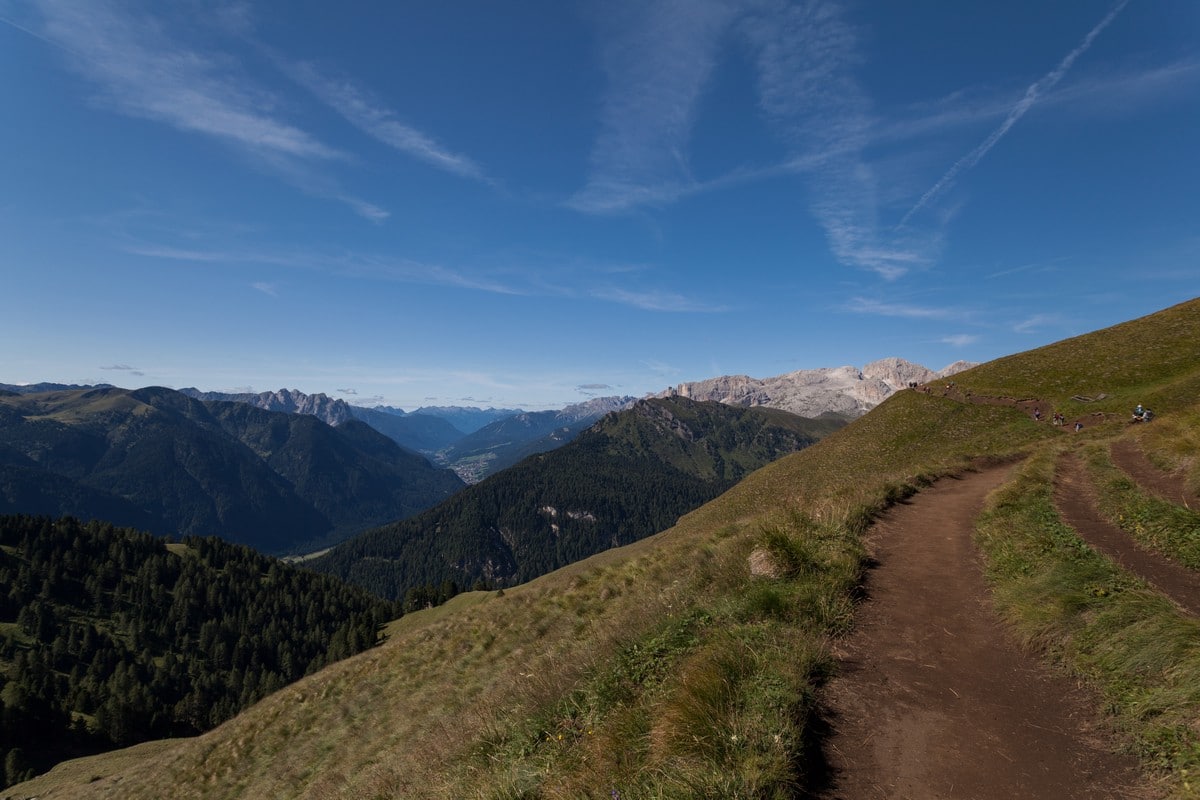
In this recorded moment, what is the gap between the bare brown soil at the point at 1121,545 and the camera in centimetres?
1014

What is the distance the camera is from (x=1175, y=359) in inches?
1859

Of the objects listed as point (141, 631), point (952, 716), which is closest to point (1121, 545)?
point (952, 716)

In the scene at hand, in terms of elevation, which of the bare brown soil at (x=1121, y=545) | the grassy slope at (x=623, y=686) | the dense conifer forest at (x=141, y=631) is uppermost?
the bare brown soil at (x=1121, y=545)

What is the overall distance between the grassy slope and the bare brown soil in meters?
0.88

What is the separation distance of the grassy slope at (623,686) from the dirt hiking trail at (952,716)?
481 mm

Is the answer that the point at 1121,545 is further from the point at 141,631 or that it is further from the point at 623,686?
the point at 141,631

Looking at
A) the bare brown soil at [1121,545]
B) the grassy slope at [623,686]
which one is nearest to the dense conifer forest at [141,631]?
the grassy slope at [623,686]

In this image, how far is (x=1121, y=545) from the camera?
13.1 m

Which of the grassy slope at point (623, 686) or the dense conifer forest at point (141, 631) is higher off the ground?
the grassy slope at point (623, 686)

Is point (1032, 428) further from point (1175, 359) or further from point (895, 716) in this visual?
point (895, 716)

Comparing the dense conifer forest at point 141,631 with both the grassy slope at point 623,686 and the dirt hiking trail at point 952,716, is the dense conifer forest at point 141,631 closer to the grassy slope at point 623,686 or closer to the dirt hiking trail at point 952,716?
the grassy slope at point 623,686

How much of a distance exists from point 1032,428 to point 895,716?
167ft

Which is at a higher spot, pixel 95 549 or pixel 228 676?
pixel 95 549

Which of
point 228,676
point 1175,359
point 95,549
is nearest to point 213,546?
point 95,549
